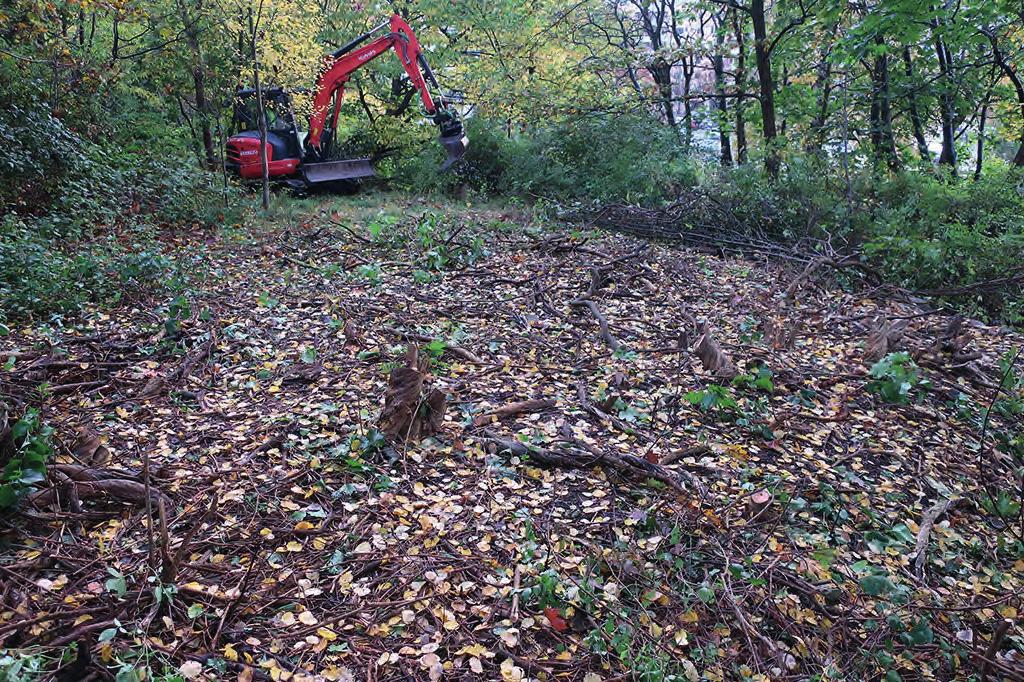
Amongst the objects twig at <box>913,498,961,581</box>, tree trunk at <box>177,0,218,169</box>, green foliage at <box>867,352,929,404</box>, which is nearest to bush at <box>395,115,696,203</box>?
tree trunk at <box>177,0,218,169</box>

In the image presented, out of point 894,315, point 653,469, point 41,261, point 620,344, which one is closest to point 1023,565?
point 653,469

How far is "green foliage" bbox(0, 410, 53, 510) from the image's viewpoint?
291 cm

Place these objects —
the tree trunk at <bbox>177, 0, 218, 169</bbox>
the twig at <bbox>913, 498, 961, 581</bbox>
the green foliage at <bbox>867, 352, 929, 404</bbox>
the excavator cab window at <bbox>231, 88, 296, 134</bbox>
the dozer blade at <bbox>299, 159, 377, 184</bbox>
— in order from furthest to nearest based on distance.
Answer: the dozer blade at <bbox>299, 159, 377, 184</bbox>
the excavator cab window at <bbox>231, 88, 296, 134</bbox>
the tree trunk at <bbox>177, 0, 218, 169</bbox>
the green foliage at <bbox>867, 352, 929, 404</bbox>
the twig at <bbox>913, 498, 961, 581</bbox>

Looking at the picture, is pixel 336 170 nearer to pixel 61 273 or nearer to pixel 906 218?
pixel 61 273

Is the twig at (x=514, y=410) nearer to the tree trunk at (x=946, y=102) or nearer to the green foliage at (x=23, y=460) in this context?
the green foliage at (x=23, y=460)

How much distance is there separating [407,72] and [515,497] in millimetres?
9747

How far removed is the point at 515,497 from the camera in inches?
135

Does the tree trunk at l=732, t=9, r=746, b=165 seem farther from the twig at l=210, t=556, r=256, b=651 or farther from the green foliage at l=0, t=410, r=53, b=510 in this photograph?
the green foliage at l=0, t=410, r=53, b=510

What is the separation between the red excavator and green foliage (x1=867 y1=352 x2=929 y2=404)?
341 inches

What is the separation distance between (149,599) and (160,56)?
1138 cm

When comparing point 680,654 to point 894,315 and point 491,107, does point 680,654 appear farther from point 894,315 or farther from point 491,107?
point 491,107

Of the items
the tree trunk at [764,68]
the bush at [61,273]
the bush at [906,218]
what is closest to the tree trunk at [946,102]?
the tree trunk at [764,68]

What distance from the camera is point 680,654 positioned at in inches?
98.5

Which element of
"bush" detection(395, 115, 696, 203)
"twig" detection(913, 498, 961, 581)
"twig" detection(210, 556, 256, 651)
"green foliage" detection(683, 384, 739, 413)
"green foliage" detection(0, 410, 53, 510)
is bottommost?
"twig" detection(913, 498, 961, 581)
